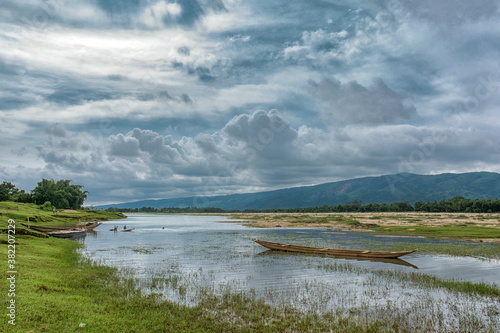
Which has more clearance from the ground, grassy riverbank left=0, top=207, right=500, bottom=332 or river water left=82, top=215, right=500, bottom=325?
grassy riverbank left=0, top=207, right=500, bottom=332

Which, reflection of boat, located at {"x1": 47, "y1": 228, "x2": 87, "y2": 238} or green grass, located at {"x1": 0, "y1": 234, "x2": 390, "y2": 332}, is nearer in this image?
green grass, located at {"x1": 0, "y1": 234, "x2": 390, "y2": 332}

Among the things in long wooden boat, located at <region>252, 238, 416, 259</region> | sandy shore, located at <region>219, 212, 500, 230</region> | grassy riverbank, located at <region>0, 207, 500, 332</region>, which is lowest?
sandy shore, located at <region>219, 212, 500, 230</region>

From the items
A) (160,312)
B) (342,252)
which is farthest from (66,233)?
(160,312)

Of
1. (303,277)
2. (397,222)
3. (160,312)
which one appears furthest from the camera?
(397,222)

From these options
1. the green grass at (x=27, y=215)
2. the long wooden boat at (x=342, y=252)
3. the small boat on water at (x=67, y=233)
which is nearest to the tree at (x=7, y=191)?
the green grass at (x=27, y=215)

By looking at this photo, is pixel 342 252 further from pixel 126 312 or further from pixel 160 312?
pixel 126 312

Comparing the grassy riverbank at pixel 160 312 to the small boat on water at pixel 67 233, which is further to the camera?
the small boat on water at pixel 67 233

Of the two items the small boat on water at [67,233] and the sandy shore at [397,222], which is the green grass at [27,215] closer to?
the small boat on water at [67,233]

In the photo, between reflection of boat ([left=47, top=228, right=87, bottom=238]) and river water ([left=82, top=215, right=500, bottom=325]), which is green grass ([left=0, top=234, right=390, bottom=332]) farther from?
reflection of boat ([left=47, top=228, right=87, bottom=238])

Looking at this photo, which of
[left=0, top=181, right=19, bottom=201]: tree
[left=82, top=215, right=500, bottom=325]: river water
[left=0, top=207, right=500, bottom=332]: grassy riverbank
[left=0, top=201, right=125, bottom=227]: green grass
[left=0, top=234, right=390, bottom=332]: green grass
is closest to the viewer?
[left=0, top=234, right=390, bottom=332]: green grass

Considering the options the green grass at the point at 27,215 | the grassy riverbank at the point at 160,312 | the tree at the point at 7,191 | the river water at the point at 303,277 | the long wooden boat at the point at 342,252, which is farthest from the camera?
the tree at the point at 7,191

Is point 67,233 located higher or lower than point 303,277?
lower

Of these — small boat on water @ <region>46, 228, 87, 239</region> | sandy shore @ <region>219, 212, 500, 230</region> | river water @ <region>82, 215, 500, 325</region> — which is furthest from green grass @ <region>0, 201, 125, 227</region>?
sandy shore @ <region>219, 212, 500, 230</region>

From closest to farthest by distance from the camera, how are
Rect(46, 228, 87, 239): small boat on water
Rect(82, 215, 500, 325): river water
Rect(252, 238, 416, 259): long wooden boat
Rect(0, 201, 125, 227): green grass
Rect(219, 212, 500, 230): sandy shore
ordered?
Rect(82, 215, 500, 325): river water → Rect(252, 238, 416, 259): long wooden boat → Rect(0, 201, 125, 227): green grass → Rect(46, 228, 87, 239): small boat on water → Rect(219, 212, 500, 230): sandy shore
